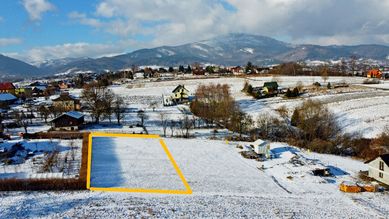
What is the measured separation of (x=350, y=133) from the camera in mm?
34094

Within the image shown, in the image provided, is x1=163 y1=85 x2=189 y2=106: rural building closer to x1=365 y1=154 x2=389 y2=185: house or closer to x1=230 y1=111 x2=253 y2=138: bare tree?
x1=230 y1=111 x2=253 y2=138: bare tree

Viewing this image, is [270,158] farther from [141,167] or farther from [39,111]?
[39,111]

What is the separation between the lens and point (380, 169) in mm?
22562

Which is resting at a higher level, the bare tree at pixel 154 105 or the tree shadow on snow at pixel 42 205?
the bare tree at pixel 154 105

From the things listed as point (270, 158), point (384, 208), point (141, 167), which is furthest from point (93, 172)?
point (384, 208)

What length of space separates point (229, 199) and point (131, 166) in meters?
7.47

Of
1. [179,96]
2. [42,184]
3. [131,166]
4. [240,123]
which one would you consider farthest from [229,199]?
[179,96]

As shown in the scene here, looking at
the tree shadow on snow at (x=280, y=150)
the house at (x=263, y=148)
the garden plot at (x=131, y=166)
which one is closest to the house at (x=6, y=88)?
the garden plot at (x=131, y=166)

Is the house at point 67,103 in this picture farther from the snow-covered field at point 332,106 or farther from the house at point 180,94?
the house at point 180,94

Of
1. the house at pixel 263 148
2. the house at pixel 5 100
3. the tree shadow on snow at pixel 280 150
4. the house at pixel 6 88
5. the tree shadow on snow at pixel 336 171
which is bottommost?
the tree shadow on snow at pixel 336 171

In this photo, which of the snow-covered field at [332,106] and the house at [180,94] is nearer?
the snow-covered field at [332,106]

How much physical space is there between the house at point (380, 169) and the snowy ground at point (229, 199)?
1.32m

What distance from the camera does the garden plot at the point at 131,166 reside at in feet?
64.3

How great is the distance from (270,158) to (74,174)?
14658 millimetres
